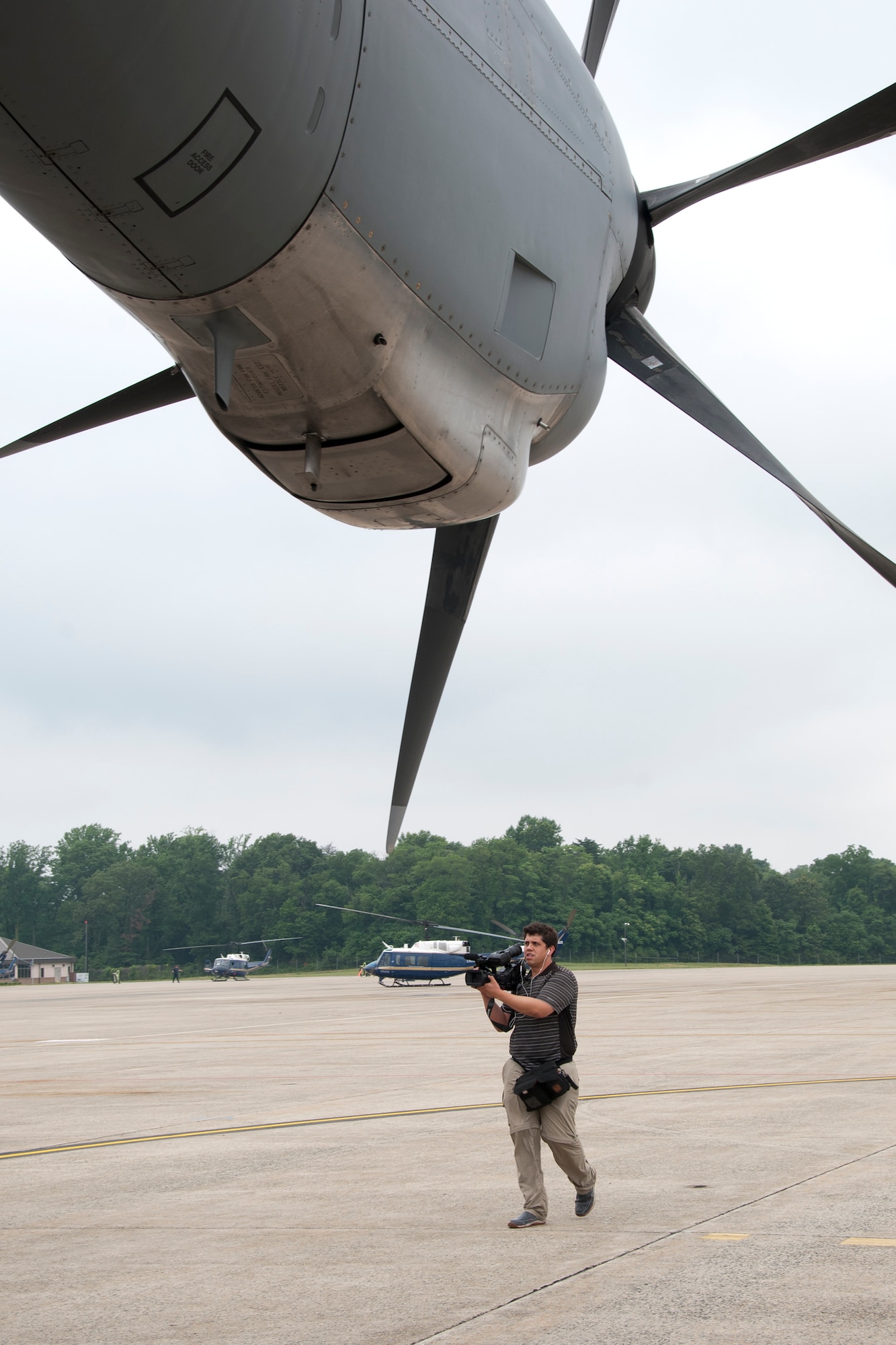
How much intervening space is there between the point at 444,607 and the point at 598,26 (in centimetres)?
371

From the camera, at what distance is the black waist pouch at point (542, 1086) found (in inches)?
255

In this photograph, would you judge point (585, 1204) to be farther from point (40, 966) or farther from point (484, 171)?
point (40, 966)

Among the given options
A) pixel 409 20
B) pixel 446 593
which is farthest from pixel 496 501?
pixel 409 20

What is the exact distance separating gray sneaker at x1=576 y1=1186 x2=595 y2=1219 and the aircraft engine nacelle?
13.0 feet

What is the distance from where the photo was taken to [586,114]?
5215 millimetres

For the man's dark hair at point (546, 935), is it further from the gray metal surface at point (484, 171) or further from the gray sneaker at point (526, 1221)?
the gray metal surface at point (484, 171)

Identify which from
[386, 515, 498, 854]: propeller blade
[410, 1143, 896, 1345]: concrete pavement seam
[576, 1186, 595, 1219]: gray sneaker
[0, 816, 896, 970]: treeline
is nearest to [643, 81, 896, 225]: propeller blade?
[386, 515, 498, 854]: propeller blade

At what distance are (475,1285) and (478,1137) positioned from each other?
4.60 m

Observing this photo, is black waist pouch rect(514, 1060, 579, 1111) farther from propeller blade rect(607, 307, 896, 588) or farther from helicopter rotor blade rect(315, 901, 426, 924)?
helicopter rotor blade rect(315, 901, 426, 924)

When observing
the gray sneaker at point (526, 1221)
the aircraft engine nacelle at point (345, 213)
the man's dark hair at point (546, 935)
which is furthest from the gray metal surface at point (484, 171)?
the gray sneaker at point (526, 1221)

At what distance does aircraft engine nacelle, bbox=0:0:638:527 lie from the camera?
308 cm

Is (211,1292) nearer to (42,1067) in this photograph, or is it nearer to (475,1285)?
(475,1285)

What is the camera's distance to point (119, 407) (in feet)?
20.0

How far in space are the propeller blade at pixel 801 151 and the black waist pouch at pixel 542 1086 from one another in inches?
196
